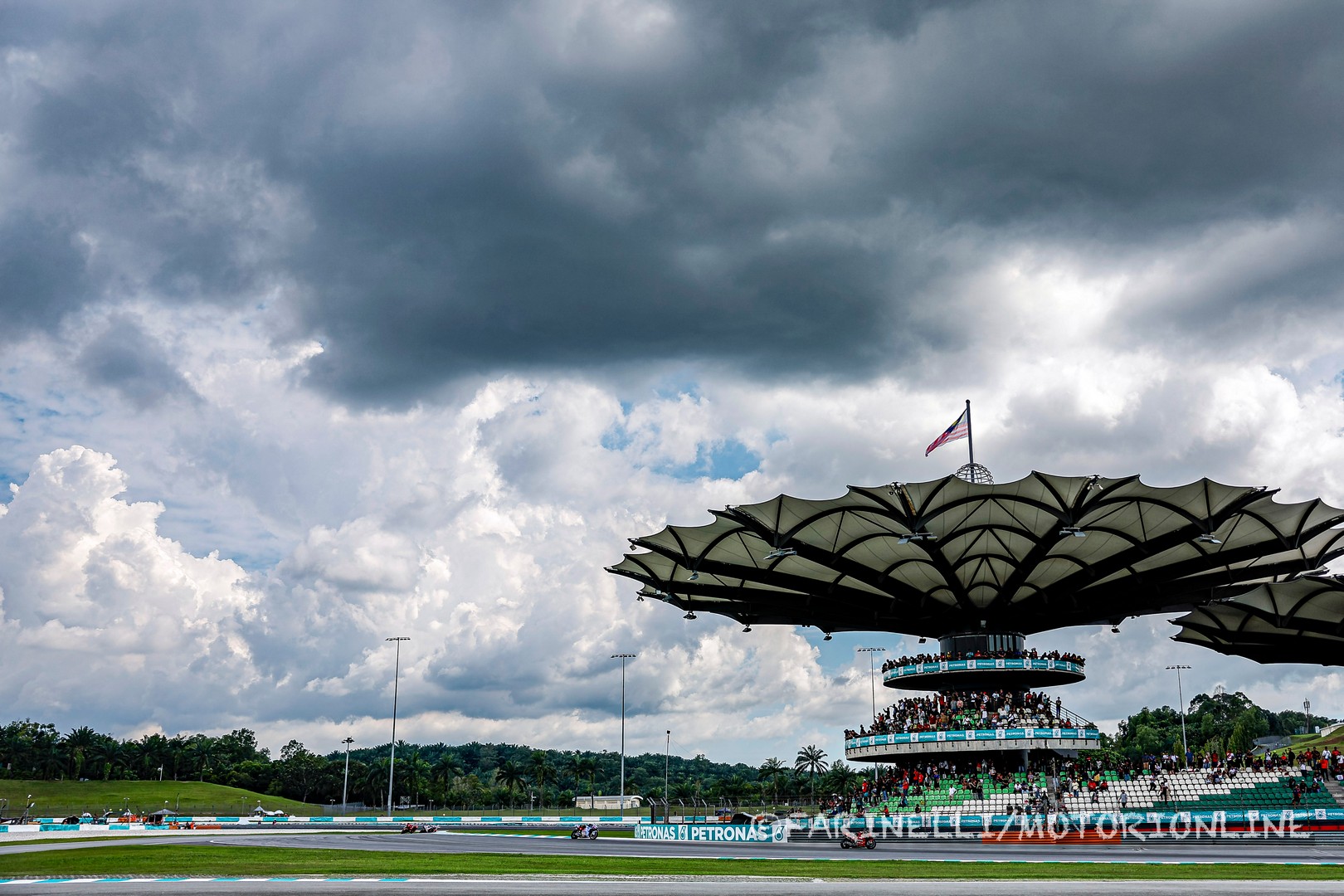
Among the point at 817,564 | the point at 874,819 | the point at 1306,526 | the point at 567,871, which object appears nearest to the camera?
the point at 567,871

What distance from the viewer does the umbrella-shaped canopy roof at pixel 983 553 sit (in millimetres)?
45875

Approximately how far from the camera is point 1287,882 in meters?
22.3

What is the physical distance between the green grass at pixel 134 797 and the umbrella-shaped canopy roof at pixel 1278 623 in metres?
92.4

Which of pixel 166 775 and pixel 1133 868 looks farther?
pixel 166 775

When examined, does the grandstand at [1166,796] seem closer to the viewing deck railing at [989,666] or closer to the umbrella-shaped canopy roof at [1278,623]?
the viewing deck railing at [989,666]

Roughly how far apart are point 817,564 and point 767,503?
12.2 metres

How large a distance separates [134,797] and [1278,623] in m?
132

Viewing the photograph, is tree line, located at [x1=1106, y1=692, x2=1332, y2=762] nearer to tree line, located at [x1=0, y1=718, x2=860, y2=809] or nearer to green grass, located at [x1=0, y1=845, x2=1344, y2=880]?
tree line, located at [x1=0, y1=718, x2=860, y2=809]

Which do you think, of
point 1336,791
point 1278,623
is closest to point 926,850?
point 1336,791

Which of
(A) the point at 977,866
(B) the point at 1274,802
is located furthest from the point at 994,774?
(A) the point at 977,866

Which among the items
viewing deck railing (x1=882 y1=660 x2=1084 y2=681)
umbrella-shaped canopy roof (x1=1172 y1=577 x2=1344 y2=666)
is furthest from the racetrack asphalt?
umbrella-shaped canopy roof (x1=1172 y1=577 x2=1344 y2=666)

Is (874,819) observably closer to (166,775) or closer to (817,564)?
(817,564)

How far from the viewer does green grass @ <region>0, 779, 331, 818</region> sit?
116438 mm

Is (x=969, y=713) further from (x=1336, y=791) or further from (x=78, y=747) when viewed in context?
(x=78, y=747)
